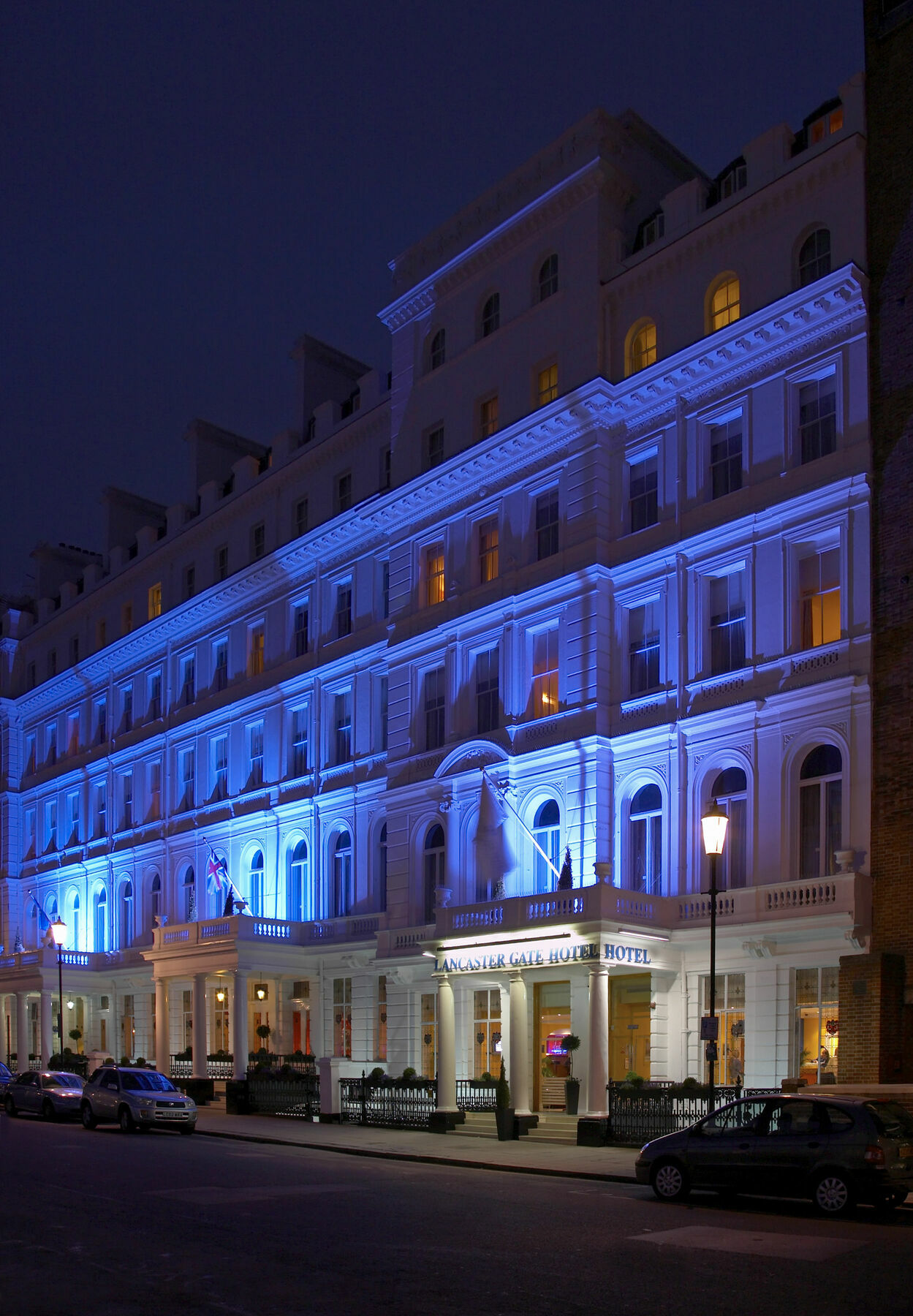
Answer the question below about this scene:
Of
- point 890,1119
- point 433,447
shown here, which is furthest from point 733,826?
point 433,447

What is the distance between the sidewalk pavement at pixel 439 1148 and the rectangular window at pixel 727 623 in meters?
10.6

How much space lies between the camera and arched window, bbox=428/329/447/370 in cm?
4006

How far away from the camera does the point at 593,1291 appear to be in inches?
460

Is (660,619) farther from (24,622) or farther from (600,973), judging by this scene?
(24,622)

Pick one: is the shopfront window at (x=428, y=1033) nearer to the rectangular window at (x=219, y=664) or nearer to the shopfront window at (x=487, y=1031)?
the shopfront window at (x=487, y=1031)

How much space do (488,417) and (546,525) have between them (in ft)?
14.4

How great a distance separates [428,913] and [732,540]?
44.8 ft

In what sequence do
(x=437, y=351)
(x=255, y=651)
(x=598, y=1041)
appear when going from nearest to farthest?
1. (x=598, y=1041)
2. (x=437, y=351)
3. (x=255, y=651)

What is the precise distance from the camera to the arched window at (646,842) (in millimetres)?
31312

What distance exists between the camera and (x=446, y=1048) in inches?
1271

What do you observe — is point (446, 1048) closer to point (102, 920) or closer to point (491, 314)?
point (491, 314)

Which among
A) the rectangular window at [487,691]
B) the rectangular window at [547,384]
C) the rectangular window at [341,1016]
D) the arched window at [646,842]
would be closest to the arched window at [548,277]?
the rectangular window at [547,384]

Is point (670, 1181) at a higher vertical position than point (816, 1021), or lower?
lower

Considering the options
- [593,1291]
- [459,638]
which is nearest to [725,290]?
[459,638]
